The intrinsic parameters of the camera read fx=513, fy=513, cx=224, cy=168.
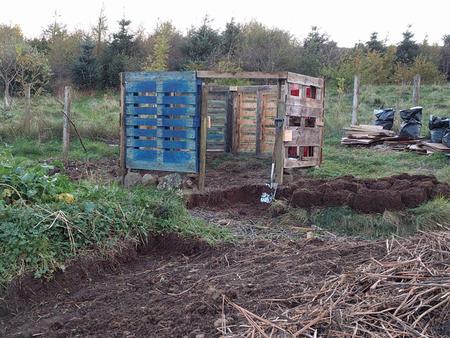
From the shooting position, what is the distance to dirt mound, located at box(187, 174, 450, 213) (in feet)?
20.2

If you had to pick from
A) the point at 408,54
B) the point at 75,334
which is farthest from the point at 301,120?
the point at 408,54

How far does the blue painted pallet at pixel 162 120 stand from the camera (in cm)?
796

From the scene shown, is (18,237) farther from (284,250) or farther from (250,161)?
(250,161)

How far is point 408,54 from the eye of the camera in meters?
34.1

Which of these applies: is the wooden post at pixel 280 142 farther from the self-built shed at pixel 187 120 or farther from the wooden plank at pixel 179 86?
the wooden plank at pixel 179 86

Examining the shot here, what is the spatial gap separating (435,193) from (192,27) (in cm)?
2631

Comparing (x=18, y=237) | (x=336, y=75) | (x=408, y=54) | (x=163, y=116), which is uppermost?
(x=408, y=54)

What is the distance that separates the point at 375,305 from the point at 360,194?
146 inches

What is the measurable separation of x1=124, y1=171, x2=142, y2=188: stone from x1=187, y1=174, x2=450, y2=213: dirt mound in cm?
133

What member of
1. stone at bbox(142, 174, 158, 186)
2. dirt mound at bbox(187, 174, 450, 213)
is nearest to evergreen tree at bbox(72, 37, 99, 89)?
stone at bbox(142, 174, 158, 186)

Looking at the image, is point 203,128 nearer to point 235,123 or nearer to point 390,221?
point 390,221

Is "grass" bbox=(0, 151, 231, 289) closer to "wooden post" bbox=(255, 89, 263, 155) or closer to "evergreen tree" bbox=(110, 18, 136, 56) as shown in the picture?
"wooden post" bbox=(255, 89, 263, 155)

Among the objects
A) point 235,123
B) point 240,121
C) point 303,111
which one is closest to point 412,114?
point 240,121

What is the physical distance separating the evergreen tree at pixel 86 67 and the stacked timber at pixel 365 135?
1569cm
